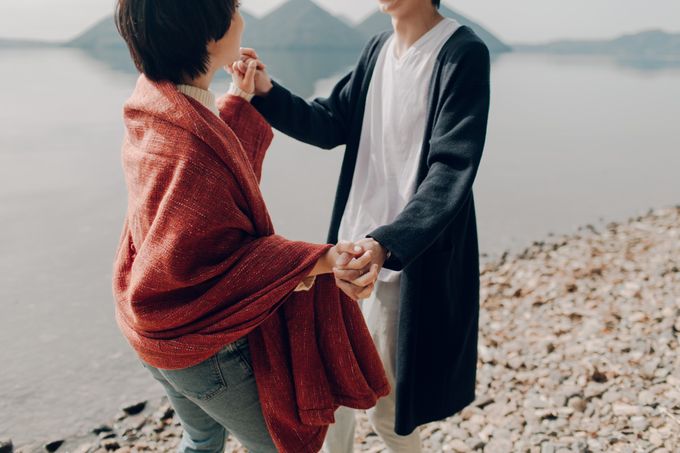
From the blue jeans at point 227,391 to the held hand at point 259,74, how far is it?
845 millimetres

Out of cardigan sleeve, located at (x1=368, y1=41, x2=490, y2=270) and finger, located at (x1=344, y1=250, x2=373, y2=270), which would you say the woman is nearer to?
finger, located at (x1=344, y1=250, x2=373, y2=270)

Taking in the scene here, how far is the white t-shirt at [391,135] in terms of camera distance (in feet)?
5.65

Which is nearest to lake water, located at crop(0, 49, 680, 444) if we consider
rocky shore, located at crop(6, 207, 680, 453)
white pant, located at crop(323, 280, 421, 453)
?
rocky shore, located at crop(6, 207, 680, 453)

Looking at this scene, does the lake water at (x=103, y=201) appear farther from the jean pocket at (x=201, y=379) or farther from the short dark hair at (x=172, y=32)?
the short dark hair at (x=172, y=32)

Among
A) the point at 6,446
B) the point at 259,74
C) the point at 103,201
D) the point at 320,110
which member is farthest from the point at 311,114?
the point at 103,201

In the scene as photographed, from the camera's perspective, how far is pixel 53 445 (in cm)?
325

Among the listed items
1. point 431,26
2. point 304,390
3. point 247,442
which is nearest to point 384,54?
point 431,26

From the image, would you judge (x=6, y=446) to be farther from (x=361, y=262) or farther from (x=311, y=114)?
(x=361, y=262)

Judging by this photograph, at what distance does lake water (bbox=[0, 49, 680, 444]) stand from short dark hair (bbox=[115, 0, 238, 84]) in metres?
2.83

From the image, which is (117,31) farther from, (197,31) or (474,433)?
(474,433)

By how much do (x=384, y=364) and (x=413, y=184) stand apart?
616 mm

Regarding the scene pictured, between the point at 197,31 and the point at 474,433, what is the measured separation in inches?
91.6

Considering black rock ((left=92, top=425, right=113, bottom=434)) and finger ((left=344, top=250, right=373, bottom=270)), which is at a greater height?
finger ((left=344, top=250, right=373, bottom=270))

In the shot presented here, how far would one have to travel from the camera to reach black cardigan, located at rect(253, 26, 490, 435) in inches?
59.2
